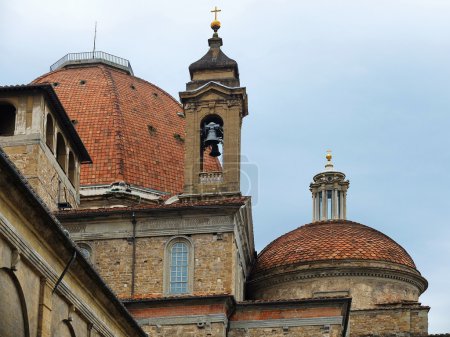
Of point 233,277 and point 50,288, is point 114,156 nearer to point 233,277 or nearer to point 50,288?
point 233,277

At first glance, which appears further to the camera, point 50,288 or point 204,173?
point 204,173

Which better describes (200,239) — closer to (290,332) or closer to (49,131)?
(290,332)

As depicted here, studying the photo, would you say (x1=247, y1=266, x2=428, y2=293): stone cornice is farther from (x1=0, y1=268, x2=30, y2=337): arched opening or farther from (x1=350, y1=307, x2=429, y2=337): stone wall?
(x1=0, y1=268, x2=30, y2=337): arched opening

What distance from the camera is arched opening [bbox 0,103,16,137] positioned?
152 feet

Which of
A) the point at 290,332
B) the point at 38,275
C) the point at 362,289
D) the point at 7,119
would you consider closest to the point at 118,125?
the point at 362,289

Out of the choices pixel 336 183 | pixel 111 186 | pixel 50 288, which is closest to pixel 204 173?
pixel 111 186

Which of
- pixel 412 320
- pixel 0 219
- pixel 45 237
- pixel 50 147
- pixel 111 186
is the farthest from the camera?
pixel 111 186

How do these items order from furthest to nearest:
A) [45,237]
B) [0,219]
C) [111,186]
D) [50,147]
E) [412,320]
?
[111,186]
[412,320]
[50,147]
[45,237]
[0,219]

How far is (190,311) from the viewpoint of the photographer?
158 ft

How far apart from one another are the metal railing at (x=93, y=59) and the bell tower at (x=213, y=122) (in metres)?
20.7

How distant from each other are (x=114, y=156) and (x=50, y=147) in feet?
57.0

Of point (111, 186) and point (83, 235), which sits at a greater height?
point (111, 186)

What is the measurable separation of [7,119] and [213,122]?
11388mm

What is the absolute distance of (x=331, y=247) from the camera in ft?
187
